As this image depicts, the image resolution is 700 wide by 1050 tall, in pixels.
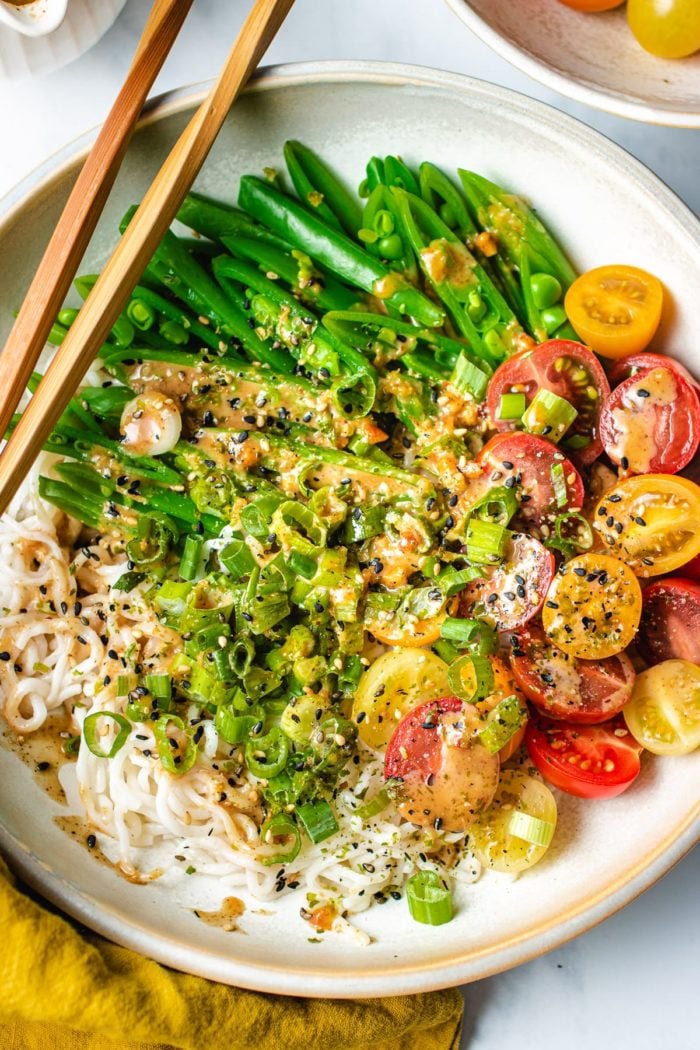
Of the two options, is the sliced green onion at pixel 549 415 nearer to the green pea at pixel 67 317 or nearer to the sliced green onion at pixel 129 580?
the sliced green onion at pixel 129 580

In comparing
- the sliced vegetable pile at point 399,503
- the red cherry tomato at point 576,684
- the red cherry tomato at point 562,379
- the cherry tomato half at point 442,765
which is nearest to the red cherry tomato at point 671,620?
the sliced vegetable pile at point 399,503

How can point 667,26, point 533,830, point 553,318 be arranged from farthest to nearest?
point 553,318
point 533,830
point 667,26

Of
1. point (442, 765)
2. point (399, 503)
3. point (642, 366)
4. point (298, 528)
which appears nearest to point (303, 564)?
point (298, 528)

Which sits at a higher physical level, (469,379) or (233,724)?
(469,379)

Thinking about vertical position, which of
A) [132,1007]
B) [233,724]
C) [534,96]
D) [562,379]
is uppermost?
[534,96]

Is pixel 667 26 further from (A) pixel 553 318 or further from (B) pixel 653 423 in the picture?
(B) pixel 653 423

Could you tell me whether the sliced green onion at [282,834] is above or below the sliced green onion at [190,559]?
below

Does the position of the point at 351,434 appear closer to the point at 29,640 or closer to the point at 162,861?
the point at 29,640
